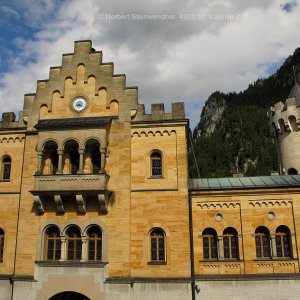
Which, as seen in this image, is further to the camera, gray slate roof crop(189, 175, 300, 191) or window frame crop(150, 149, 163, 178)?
window frame crop(150, 149, 163, 178)

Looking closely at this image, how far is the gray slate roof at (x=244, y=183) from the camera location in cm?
2031

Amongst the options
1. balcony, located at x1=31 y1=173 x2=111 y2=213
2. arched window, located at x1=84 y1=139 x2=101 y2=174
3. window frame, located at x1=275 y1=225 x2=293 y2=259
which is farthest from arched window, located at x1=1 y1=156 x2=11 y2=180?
window frame, located at x1=275 y1=225 x2=293 y2=259

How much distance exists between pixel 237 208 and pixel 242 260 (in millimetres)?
2737

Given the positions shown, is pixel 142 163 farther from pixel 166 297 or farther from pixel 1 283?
pixel 1 283

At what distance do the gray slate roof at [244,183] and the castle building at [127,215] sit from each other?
0.11 meters

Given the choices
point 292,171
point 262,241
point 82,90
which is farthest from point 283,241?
point 82,90

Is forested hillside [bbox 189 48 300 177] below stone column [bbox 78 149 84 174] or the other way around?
the other way around

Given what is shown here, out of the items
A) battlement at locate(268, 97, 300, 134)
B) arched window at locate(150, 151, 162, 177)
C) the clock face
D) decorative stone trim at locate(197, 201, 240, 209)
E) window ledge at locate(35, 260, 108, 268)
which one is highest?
battlement at locate(268, 97, 300, 134)

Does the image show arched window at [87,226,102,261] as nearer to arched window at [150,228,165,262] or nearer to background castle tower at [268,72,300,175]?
arched window at [150,228,165,262]

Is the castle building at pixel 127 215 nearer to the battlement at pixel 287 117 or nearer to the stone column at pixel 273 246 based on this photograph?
the stone column at pixel 273 246

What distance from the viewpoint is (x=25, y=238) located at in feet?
66.2

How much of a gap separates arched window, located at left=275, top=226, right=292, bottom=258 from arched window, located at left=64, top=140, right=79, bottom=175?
38.8 ft

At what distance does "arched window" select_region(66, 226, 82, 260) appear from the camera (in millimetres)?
19875

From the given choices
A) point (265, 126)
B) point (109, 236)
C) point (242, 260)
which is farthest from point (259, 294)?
point (265, 126)
